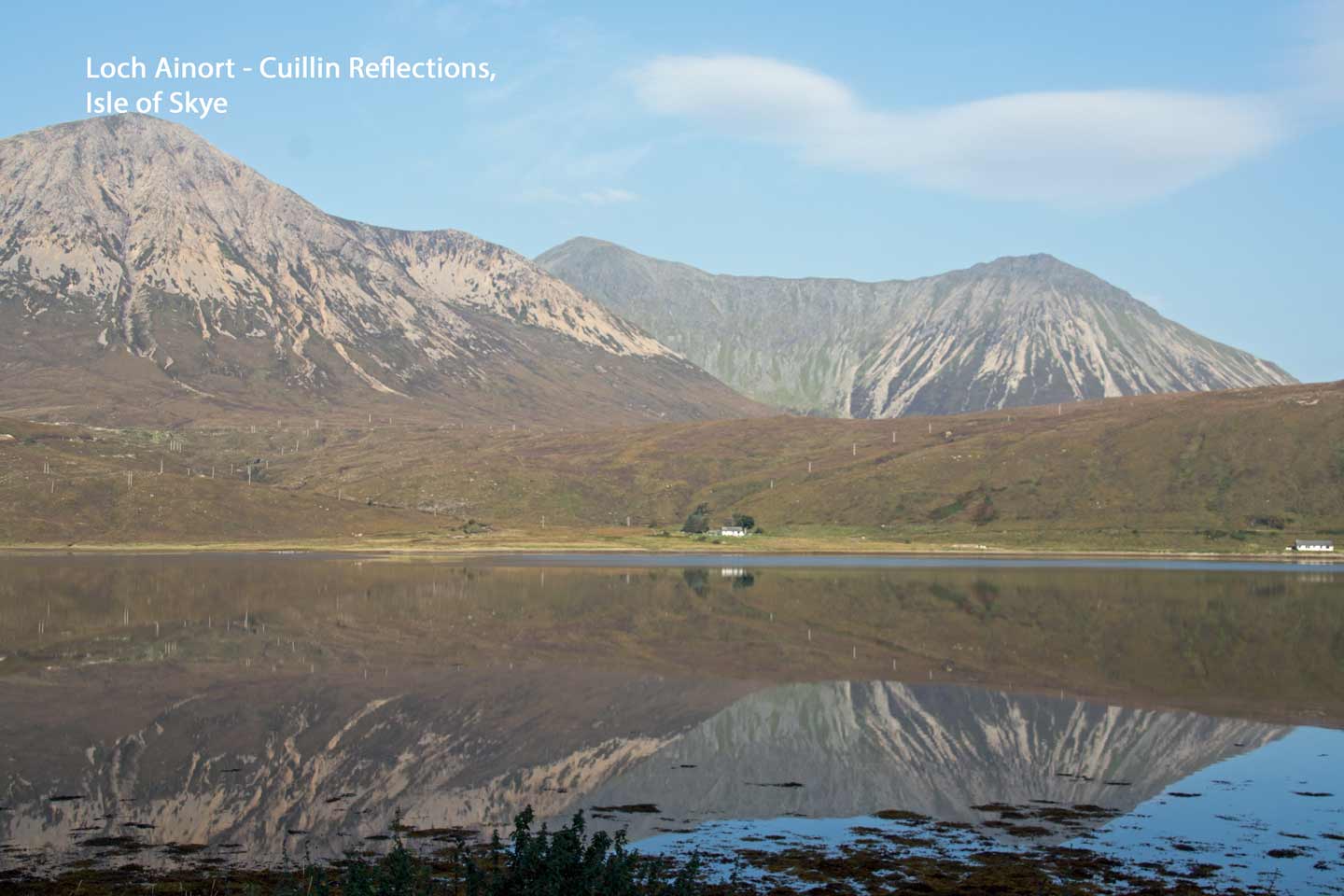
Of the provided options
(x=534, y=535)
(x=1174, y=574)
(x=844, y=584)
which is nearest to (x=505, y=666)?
(x=844, y=584)

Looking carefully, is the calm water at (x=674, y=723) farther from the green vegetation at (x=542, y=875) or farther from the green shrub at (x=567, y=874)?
the green shrub at (x=567, y=874)

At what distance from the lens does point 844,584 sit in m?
107

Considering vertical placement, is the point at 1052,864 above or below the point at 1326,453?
below

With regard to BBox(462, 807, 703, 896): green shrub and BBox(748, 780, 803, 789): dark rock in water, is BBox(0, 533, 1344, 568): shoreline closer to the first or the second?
BBox(748, 780, 803, 789): dark rock in water

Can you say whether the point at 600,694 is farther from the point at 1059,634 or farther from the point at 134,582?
the point at 134,582

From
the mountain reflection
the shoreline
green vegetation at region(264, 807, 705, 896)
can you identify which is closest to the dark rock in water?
the mountain reflection

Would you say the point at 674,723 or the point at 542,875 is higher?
the point at 542,875

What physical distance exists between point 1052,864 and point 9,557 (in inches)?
5323

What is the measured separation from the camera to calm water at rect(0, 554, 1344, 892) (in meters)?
30.3

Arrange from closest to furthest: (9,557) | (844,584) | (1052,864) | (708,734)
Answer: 1. (1052,864)
2. (708,734)
3. (844,584)
4. (9,557)

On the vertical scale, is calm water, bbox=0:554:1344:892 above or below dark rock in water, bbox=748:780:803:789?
above

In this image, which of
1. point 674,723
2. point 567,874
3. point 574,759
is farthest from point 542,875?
point 674,723

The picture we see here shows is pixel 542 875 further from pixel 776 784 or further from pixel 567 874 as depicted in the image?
pixel 776 784

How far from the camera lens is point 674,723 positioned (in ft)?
144
